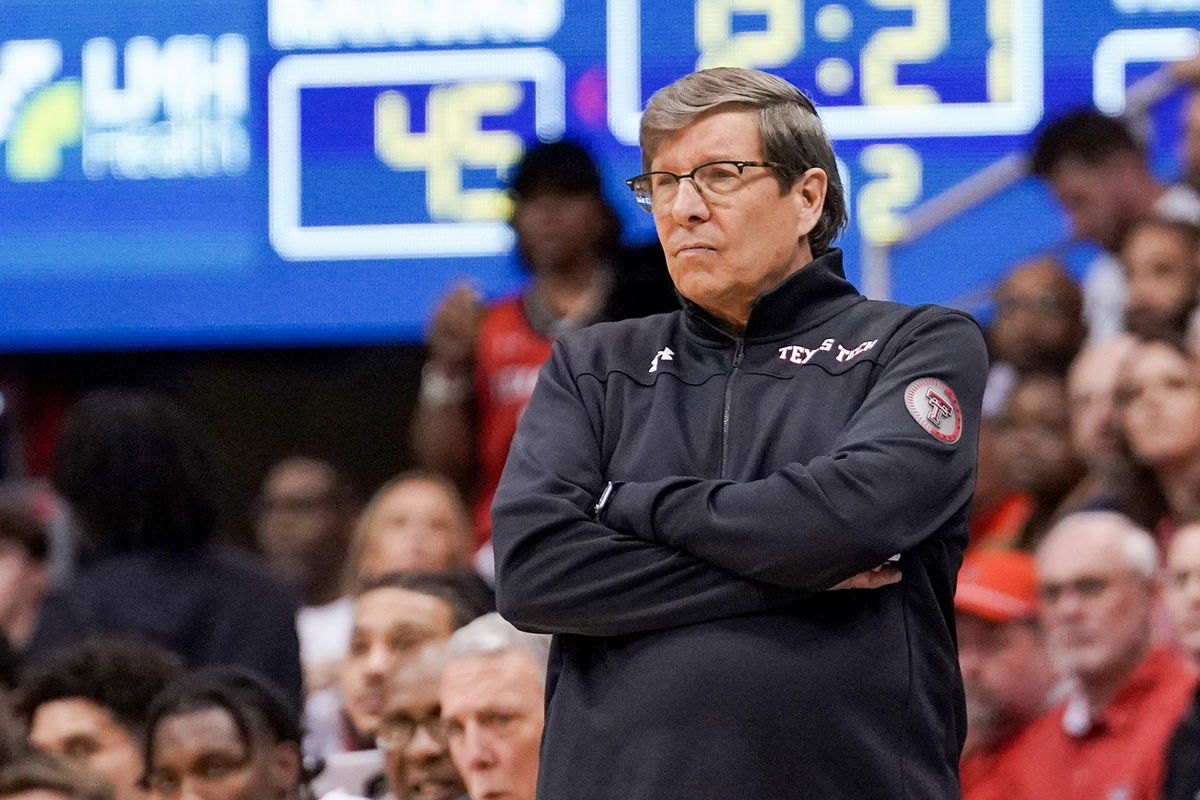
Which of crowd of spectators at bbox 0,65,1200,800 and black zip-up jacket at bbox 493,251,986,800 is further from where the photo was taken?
crowd of spectators at bbox 0,65,1200,800

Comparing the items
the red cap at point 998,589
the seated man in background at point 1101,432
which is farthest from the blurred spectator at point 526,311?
the seated man in background at point 1101,432

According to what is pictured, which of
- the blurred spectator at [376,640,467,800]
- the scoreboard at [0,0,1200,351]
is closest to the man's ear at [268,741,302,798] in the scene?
the blurred spectator at [376,640,467,800]

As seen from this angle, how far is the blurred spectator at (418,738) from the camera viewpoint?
152 inches

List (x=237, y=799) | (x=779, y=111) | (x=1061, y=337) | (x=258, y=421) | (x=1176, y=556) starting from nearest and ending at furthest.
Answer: (x=779, y=111) → (x=237, y=799) → (x=1176, y=556) → (x=1061, y=337) → (x=258, y=421)

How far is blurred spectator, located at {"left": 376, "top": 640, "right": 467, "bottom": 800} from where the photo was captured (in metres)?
3.87

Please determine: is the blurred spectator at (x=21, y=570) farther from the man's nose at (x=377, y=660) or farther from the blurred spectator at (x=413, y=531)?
the man's nose at (x=377, y=660)

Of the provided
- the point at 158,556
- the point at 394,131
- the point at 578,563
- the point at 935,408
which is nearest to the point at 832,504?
the point at 935,408

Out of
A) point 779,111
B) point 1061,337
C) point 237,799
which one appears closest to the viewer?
point 779,111

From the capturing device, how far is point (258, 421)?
8.06 metres

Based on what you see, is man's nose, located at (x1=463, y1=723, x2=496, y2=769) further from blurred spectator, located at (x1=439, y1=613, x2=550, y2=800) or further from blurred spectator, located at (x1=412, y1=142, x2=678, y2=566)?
blurred spectator, located at (x1=412, y1=142, x2=678, y2=566)

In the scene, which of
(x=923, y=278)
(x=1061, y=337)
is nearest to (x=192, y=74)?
(x=923, y=278)

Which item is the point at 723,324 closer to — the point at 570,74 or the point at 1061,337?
the point at 1061,337

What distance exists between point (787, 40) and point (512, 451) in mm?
4057

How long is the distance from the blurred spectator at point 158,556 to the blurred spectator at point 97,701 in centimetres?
22
